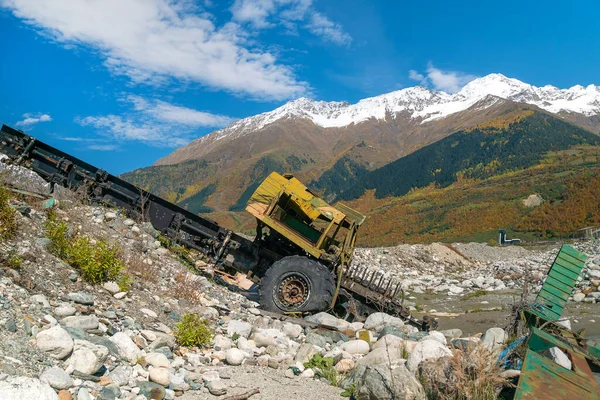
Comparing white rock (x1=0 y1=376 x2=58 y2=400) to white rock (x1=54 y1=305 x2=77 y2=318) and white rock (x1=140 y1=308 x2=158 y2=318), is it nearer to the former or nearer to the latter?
white rock (x1=54 y1=305 x2=77 y2=318)

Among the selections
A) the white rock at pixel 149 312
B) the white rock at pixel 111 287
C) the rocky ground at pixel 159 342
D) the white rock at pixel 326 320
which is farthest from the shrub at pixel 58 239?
the white rock at pixel 326 320

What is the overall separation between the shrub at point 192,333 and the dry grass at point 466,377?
2806 mm

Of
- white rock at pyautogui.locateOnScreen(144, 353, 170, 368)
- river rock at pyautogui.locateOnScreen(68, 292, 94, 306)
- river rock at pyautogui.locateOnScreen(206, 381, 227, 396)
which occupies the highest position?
river rock at pyautogui.locateOnScreen(68, 292, 94, 306)

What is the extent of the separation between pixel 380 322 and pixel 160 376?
5174mm

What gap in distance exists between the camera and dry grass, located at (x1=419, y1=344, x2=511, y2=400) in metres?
4.03

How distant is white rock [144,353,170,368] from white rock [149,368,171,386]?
283 mm

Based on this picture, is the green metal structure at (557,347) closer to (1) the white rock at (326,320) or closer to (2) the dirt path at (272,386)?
(2) the dirt path at (272,386)

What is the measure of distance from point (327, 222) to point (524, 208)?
56.1 metres

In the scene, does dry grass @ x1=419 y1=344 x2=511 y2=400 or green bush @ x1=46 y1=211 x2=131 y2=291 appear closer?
dry grass @ x1=419 y1=344 x2=511 y2=400

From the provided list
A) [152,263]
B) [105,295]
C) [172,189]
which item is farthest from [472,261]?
[172,189]

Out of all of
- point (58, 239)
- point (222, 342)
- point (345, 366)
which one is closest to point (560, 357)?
point (345, 366)

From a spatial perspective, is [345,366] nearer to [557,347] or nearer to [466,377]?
[466,377]

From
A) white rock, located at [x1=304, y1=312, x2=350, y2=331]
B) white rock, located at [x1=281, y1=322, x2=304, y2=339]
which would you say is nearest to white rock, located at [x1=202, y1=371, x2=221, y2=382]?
white rock, located at [x1=281, y1=322, x2=304, y2=339]

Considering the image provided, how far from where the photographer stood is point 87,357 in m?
4.02
